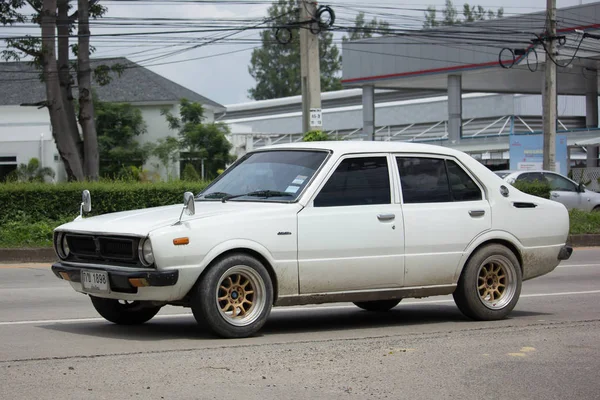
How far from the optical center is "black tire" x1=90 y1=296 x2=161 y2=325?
838cm

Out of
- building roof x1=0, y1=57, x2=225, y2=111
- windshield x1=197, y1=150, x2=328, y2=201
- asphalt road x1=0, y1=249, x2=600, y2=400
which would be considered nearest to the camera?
asphalt road x1=0, y1=249, x2=600, y2=400

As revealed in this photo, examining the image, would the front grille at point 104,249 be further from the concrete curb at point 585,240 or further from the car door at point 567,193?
the car door at point 567,193

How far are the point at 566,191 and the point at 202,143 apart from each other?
2344 centimetres

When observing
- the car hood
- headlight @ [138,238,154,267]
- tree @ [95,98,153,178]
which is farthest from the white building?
headlight @ [138,238,154,267]

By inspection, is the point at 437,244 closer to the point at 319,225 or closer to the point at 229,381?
the point at 319,225

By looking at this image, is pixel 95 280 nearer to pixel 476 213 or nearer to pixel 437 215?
pixel 437 215

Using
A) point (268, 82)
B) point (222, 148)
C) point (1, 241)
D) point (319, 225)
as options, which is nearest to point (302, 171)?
point (319, 225)

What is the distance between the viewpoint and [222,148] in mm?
45625

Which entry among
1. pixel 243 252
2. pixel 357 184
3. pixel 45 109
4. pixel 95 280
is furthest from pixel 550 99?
pixel 45 109

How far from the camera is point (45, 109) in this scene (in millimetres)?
48375

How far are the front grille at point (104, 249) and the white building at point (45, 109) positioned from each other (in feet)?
121

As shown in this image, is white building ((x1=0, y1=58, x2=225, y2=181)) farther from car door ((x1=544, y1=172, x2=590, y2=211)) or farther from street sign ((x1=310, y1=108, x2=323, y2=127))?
street sign ((x1=310, y1=108, x2=323, y2=127))

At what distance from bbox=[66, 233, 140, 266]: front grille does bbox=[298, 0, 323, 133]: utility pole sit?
504 inches

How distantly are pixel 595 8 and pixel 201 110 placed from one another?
19.8m
